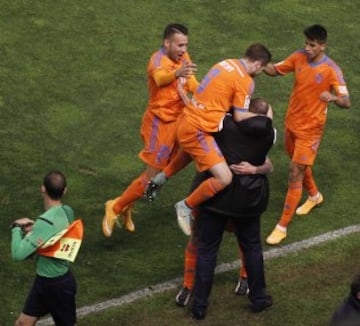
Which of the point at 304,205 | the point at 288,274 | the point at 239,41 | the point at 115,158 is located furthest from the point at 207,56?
the point at 288,274

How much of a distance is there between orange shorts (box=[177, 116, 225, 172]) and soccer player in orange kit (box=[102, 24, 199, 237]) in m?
0.69

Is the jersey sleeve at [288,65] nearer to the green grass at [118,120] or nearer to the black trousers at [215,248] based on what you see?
the green grass at [118,120]

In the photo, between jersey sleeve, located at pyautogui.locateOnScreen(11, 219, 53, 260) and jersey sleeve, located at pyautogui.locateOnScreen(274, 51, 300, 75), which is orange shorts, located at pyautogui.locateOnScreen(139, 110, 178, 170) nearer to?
jersey sleeve, located at pyautogui.locateOnScreen(274, 51, 300, 75)

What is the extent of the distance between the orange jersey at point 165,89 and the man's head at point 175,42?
6 cm

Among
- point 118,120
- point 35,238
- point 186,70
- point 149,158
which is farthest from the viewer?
point 118,120

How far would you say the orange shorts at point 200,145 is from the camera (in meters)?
9.62

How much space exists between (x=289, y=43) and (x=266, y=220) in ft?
16.5

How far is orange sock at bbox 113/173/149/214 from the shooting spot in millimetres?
11055

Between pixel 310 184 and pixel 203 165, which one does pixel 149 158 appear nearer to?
pixel 203 165

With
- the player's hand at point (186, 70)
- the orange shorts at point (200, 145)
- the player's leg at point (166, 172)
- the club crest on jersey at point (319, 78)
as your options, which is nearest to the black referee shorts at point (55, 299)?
the orange shorts at point (200, 145)

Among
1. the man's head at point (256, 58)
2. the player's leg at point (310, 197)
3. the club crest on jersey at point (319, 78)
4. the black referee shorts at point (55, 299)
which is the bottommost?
the player's leg at point (310, 197)

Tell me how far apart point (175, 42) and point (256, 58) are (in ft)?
4.07

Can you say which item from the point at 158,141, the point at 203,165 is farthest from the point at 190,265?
the point at 158,141

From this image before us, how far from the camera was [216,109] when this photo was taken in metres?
9.66
